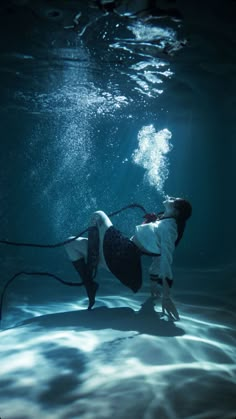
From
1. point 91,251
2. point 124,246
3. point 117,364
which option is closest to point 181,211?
point 124,246

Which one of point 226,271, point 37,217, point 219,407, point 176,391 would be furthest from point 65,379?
point 37,217

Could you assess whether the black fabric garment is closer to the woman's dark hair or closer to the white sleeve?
the white sleeve

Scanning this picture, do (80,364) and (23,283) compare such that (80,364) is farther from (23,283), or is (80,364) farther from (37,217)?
(37,217)

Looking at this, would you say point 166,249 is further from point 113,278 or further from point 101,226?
point 113,278

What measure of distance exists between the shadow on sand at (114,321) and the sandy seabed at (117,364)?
0.02 meters

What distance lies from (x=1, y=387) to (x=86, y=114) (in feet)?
60.0

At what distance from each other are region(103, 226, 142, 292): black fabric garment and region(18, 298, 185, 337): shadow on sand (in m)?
0.62

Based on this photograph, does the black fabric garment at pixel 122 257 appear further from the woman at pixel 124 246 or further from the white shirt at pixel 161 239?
the white shirt at pixel 161 239

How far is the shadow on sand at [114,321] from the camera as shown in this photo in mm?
4957

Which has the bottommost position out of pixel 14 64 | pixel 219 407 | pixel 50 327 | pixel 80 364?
pixel 50 327

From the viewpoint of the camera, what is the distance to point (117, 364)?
11.7 feet

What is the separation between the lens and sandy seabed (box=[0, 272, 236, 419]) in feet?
8.60

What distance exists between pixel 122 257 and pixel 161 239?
0.80 meters

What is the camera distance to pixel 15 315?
6.43 m
